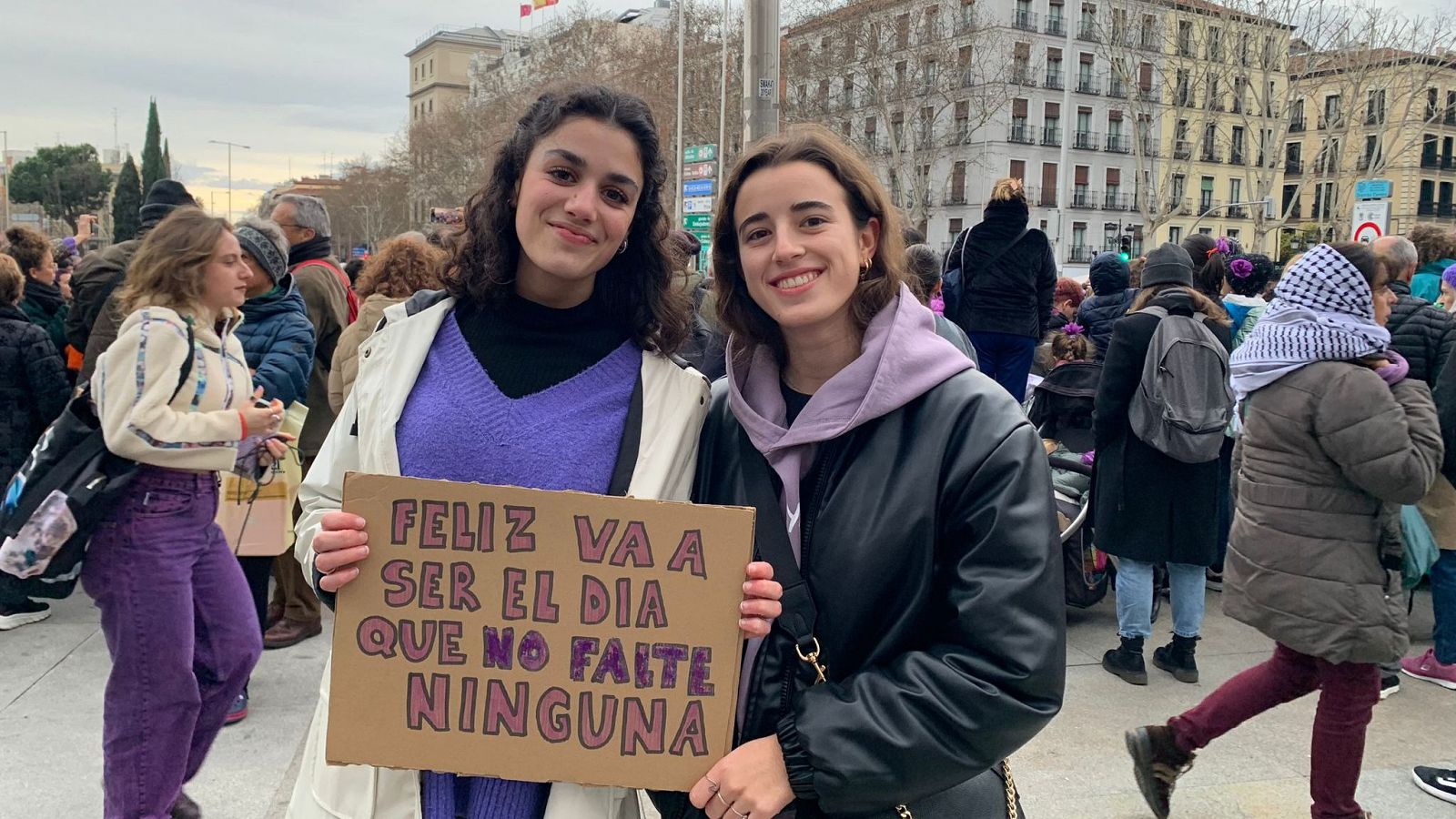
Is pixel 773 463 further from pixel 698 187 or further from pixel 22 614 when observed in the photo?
pixel 698 187

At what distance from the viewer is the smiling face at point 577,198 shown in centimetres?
184

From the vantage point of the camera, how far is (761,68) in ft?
23.5

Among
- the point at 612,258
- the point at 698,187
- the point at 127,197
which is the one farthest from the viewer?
the point at 127,197

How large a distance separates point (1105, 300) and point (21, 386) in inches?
257

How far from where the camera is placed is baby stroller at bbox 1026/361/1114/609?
17.5 ft

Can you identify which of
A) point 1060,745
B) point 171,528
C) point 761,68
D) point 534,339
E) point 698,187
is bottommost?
point 1060,745

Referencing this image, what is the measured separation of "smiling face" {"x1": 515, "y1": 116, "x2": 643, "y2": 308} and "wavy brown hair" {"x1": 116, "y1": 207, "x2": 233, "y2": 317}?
170cm

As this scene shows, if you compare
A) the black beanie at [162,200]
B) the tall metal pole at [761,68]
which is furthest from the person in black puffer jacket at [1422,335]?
the black beanie at [162,200]

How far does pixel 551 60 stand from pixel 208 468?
37.5m

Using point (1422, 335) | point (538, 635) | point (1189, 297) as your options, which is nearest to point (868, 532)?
point (538, 635)

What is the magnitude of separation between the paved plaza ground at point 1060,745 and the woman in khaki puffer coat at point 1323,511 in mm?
Result: 402

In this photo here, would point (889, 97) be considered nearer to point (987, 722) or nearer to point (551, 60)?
→ point (551, 60)

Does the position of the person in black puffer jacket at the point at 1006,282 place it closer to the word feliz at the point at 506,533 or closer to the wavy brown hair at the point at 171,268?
the wavy brown hair at the point at 171,268

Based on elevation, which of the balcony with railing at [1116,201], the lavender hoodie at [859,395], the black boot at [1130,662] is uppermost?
the balcony with railing at [1116,201]
